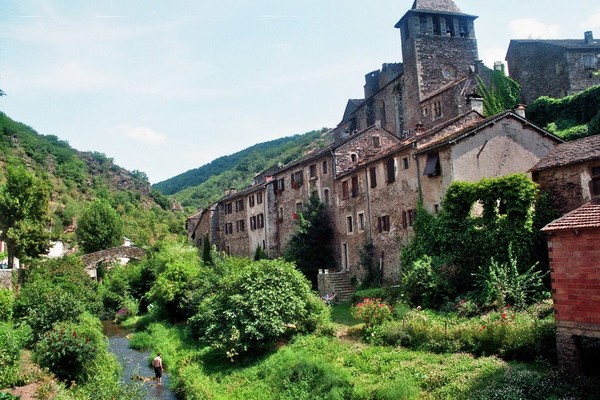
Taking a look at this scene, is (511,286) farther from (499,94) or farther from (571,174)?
(499,94)

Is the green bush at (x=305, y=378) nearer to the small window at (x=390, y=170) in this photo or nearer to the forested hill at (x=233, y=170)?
the small window at (x=390, y=170)

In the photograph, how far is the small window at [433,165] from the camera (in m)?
26.5

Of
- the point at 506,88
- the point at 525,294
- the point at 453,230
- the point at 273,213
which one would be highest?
the point at 506,88

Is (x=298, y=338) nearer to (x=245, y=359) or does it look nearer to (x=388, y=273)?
(x=245, y=359)

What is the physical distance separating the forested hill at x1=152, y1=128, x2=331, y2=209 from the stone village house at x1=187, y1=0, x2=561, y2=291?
178 feet

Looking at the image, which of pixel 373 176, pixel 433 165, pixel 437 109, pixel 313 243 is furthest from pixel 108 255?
pixel 433 165

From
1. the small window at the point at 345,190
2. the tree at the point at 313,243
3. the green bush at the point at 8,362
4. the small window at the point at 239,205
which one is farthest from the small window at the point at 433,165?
the small window at the point at 239,205

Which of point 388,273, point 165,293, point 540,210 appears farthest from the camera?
point 165,293

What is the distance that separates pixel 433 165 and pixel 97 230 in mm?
48508

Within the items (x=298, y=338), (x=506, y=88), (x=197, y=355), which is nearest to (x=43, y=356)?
(x=197, y=355)

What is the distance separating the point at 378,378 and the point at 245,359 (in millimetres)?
8244

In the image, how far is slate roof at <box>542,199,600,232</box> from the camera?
14461 mm

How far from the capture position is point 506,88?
141 feet

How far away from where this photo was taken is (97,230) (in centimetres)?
6303
